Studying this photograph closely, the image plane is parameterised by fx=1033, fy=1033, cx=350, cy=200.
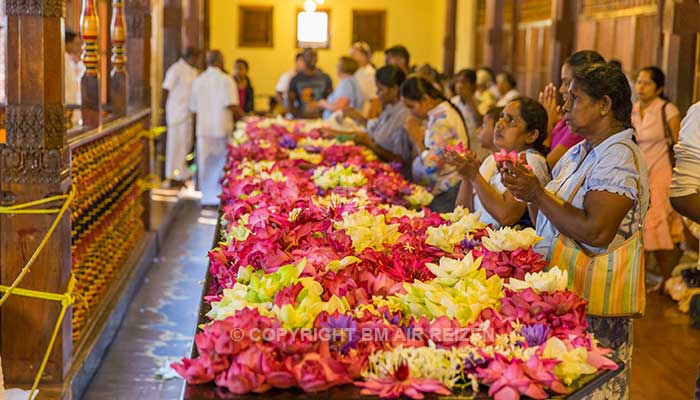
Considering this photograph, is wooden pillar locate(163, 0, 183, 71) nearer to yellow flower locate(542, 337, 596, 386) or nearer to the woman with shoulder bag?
the woman with shoulder bag

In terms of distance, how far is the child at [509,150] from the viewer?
3.88 metres

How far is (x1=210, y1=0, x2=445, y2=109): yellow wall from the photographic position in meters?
22.0

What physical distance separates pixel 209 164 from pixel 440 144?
21.2 feet

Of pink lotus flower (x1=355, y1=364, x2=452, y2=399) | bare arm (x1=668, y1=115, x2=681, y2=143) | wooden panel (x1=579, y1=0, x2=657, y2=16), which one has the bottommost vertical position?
pink lotus flower (x1=355, y1=364, x2=452, y2=399)

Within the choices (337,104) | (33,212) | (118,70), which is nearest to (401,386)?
(33,212)

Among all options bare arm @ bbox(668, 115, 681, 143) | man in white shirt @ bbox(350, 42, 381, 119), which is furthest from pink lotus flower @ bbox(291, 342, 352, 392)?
man in white shirt @ bbox(350, 42, 381, 119)

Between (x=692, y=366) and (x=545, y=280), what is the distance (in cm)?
325

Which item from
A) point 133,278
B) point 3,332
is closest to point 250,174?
point 3,332

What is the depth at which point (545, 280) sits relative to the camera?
2709mm

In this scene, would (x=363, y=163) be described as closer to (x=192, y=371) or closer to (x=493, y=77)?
(x=192, y=371)

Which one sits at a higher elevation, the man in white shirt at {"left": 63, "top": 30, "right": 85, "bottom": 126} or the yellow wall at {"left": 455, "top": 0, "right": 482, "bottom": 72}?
the yellow wall at {"left": 455, "top": 0, "right": 482, "bottom": 72}

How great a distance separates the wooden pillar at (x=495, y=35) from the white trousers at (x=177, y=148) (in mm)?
4000

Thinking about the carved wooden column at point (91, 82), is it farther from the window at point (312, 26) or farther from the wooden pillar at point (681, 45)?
the window at point (312, 26)

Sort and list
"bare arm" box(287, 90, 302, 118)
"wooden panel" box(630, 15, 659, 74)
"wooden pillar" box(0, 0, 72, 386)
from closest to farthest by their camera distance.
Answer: "wooden pillar" box(0, 0, 72, 386) → "wooden panel" box(630, 15, 659, 74) → "bare arm" box(287, 90, 302, 118)
